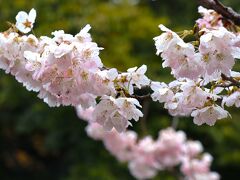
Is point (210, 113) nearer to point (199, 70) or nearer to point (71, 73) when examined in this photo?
point (199, 70)

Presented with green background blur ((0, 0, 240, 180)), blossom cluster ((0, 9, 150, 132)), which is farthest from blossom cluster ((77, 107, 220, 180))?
blossom cluster ((0, 9, 150, 132))

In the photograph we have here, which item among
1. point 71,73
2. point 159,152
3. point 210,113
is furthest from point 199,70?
point 159,152

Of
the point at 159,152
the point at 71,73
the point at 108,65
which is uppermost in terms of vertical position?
the point at 108,65

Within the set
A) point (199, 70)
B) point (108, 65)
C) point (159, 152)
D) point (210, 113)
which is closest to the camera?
point (199, 70)

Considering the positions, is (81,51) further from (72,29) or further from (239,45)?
(72,29)

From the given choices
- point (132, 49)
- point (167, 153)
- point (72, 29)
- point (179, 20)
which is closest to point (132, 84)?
point (167, 153)

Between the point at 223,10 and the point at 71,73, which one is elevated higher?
the point at 223,10

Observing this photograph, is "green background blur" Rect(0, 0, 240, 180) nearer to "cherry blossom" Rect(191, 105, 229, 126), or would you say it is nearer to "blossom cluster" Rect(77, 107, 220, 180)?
"blossom cluster" Rect(77, 107, 220, 180)

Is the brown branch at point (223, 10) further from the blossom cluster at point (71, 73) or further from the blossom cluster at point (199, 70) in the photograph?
the blossom cluster at point (71, 73)
